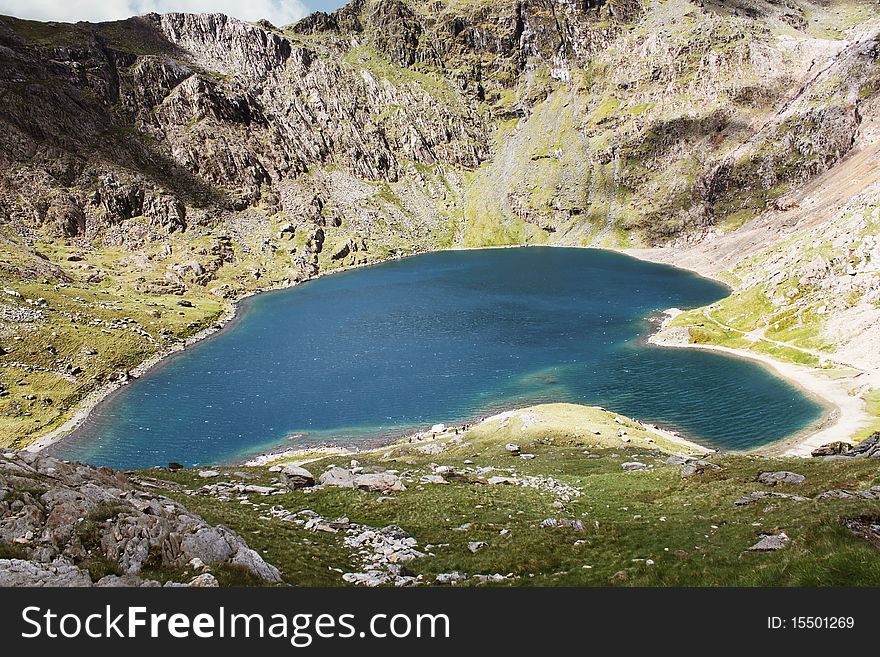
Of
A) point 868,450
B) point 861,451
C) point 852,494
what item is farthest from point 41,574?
point 861,451

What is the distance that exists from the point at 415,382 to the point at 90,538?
87.5 m

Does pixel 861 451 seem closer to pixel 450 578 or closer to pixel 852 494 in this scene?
pixel 852 494

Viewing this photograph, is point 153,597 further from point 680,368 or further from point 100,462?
point 680,368

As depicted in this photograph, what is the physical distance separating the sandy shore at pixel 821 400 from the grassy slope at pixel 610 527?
94.2ft

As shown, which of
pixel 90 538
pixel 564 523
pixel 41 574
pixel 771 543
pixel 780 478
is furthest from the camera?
pixel 780 478

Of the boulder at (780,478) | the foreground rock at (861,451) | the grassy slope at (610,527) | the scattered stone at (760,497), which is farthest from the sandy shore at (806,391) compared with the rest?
the scattered stone at (760,497)

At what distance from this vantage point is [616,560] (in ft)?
68.6

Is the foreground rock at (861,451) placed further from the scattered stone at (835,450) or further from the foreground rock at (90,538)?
the foreground rock at (90,538)

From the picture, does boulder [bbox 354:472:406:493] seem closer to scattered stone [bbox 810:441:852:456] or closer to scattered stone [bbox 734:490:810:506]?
scattered stone [bbox 734:490:810:506]

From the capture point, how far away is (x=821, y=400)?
260 feet

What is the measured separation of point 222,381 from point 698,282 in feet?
551

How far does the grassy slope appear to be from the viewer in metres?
17.8

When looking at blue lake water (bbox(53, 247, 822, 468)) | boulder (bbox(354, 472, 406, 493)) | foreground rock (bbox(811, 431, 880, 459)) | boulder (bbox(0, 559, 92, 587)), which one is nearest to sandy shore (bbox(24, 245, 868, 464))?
blue lake water (bbox(53, 247, 822, 468))

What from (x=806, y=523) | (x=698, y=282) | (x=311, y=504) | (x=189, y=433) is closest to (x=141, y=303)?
(x=189, y=433)
